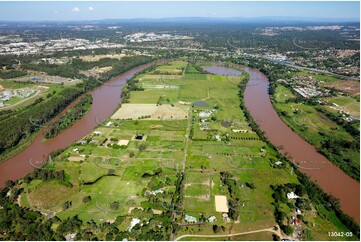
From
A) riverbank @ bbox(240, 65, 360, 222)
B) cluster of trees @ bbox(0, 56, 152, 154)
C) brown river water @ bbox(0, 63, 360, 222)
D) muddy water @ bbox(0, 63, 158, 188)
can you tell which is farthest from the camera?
cluster of trees @ bbox(0, 56, 152, 154)

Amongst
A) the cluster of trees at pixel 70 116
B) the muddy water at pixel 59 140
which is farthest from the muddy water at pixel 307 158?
the cluster of trees at pixel 70 116

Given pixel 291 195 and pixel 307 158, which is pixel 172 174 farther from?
pixel 307 158

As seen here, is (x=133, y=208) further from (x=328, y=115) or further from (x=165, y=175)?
(x=328, y=115)

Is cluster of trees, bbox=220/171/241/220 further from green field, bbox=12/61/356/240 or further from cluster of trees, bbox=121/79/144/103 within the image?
cluster of trees, bbox=121/79/144/103

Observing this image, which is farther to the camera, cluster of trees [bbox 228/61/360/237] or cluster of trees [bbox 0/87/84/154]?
cluster of trees [bbox 0/87/84/154]

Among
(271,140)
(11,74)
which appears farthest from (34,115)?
(271,140)

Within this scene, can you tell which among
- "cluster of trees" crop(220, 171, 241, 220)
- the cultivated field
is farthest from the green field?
the cultivated field

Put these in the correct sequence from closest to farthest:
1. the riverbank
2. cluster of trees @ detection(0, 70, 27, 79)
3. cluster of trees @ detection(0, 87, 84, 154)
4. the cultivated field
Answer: the riverbank
cluster of trees @ detection(0, 87, 84, 154)
the cultivated field
cluster of trees @ detection(0, 70, 27, 79)
